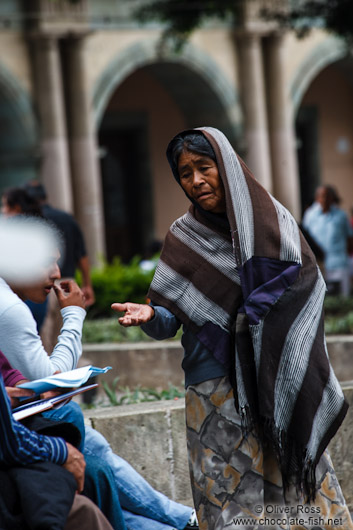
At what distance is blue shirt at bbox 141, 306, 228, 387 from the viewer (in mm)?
3796

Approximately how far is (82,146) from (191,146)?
13.0m

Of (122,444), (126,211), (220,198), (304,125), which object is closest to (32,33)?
(126,211)

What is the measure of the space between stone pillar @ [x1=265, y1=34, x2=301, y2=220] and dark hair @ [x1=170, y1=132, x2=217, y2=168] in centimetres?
1516

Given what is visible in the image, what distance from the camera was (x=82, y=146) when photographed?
1667cm

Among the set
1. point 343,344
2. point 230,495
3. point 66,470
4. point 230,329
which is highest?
point 230,329

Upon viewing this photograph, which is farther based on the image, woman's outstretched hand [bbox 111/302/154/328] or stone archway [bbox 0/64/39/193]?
stone archway [bbox 0/64/39/193]

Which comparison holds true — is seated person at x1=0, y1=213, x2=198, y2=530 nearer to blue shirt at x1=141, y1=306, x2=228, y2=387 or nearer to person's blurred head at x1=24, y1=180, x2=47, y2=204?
blue shirt at x1=141, y1=306, x2=228, y2=387

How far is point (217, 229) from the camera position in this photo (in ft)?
12.7

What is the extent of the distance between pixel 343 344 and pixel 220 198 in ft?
13.1

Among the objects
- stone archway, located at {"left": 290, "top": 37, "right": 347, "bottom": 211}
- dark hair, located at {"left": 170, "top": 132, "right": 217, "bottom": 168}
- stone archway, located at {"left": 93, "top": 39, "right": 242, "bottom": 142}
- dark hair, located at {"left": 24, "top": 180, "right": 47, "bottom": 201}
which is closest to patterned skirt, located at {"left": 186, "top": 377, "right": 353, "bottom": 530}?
dark hair, located at {"left": 170, "top": 132, "right": 217, "bottom": 168}

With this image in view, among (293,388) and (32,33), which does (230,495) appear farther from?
(32,33)

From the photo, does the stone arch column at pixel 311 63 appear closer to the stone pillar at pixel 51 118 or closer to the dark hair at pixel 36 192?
the stone pillar at pixel 51 118

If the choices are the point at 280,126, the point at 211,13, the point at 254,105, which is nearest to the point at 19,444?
the point at 211,13

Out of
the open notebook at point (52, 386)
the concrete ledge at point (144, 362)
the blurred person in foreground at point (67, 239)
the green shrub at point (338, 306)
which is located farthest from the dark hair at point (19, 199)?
the open notebook at point (52, 386)
